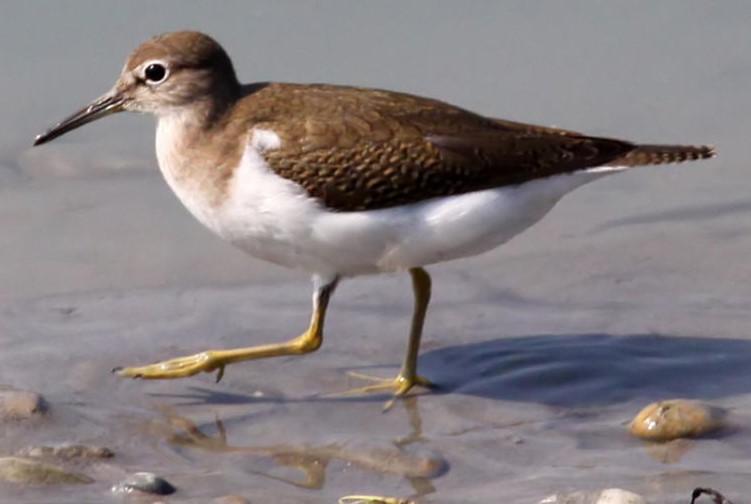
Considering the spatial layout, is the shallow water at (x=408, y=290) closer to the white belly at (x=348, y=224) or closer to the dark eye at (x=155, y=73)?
the white belly at (x=348, y=224)

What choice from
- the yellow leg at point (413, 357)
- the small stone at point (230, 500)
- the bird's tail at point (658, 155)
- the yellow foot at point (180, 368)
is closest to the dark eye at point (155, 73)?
the yellow foot at point (180, 368)

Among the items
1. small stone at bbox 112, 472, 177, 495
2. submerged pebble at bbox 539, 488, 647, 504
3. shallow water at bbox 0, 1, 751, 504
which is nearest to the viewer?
submerged pebble at bbox 539, 488, 647, 504

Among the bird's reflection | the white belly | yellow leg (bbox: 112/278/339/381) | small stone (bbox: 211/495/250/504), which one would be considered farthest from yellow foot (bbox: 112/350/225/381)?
small stone (bbox: 211/495/250/504)

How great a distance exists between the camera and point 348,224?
24.6 feet

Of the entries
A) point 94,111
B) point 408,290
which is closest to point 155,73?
point 94,111

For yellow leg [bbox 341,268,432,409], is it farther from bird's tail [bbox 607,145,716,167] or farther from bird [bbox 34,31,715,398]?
bird's tail [bbox 607,145,716,167]

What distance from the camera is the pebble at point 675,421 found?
6.88 metres

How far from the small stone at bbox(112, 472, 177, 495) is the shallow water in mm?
58

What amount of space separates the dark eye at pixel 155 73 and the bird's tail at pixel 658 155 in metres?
2.25

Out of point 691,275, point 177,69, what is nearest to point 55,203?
point 177,69

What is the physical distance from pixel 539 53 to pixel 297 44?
167 cm

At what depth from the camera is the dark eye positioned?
317 inches

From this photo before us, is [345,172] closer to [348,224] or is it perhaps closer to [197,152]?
[348,224]

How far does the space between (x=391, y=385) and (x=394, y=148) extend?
1.13m
